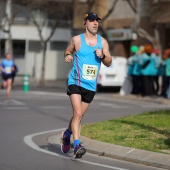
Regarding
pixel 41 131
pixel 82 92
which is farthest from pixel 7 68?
pixel 82 92

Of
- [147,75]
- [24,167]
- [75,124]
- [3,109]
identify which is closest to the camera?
[24,167]

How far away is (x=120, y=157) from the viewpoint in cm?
1011

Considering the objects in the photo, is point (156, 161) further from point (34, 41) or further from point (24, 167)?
point (34, 41)

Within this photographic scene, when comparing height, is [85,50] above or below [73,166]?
above

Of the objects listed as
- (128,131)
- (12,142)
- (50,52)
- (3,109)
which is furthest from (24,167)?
(50,52)

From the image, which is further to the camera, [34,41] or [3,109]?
[34,41]

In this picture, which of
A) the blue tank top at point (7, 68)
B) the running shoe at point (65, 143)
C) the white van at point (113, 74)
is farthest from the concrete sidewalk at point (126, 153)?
the white van at point (113, 74)

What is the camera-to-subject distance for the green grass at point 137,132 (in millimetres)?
10977

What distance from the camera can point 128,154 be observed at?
10.2 meters

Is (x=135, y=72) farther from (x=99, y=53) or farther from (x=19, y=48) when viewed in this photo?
(x=19, y=48)

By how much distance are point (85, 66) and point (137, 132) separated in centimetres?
294

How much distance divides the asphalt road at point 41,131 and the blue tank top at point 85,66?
125 centimetres

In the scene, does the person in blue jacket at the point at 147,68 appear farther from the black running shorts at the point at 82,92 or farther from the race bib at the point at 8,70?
the black running shorts at the point at 82,92

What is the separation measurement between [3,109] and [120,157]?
9424 mm
